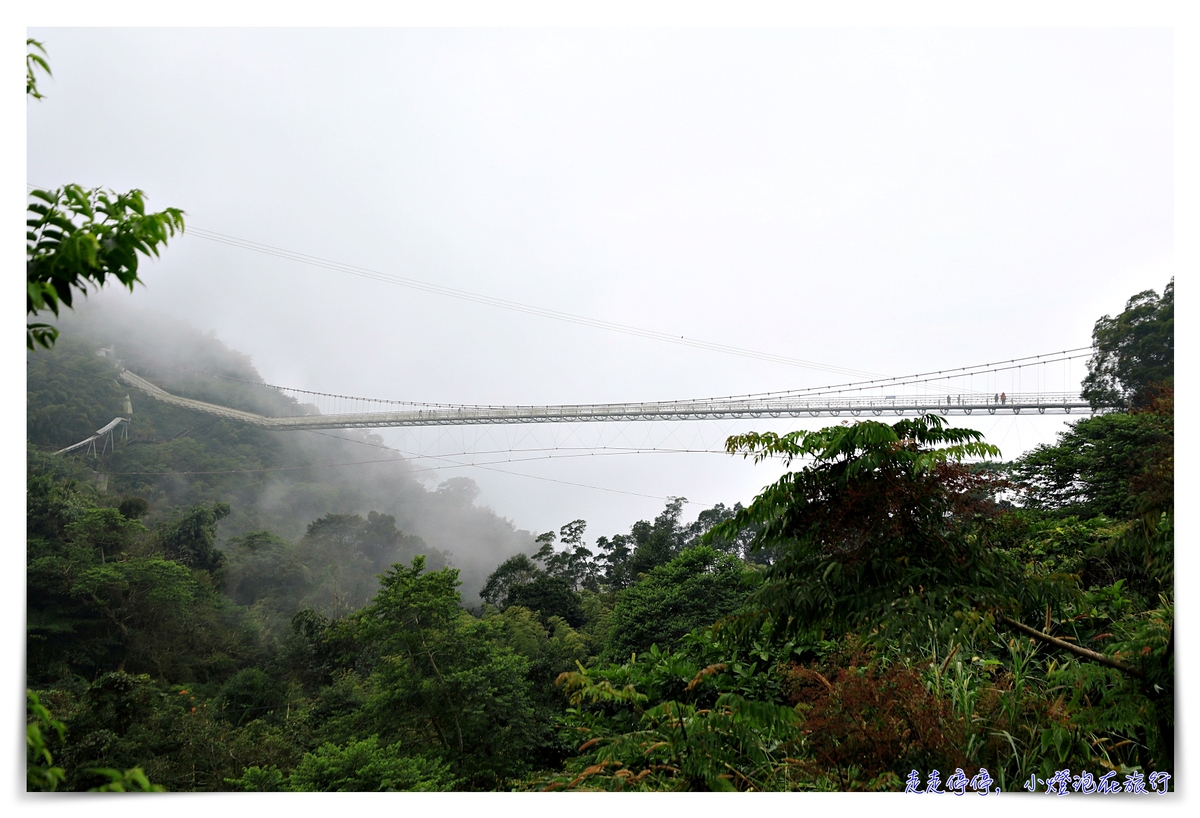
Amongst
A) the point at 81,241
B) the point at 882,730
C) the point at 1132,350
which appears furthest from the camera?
the point at 1132,350

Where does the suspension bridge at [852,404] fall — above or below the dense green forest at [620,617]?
above

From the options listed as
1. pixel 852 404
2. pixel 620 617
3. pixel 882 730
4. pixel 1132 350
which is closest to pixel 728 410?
pixel 852 404

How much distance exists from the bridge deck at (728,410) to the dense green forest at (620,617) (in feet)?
2.28

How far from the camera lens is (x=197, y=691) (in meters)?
12.1

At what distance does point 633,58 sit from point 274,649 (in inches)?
532

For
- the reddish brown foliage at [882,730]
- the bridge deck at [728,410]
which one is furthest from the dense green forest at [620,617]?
the bridge deck at [728,410]

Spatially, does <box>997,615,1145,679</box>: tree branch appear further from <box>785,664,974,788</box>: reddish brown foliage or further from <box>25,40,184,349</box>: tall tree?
<box>25,40,184,349</box>: tall tree

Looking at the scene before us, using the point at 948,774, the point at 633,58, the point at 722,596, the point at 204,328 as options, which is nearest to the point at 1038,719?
the point at 948,774

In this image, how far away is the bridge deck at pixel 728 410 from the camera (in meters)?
8.41

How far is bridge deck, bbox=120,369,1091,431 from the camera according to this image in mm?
8414

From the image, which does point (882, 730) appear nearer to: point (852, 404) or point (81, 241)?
point (81, 241)

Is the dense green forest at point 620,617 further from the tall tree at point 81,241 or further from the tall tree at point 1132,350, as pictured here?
the tall tree at point 81,241

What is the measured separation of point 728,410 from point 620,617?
3.63 metres

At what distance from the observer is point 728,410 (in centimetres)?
1099
